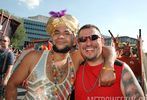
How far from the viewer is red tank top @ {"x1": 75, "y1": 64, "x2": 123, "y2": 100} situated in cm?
302

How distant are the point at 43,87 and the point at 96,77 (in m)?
0.58

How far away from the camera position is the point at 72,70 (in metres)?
3.46

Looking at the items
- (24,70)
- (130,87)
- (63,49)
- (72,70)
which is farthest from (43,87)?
(130,87)

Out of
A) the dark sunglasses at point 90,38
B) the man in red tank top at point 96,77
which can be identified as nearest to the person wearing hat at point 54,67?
the man in red tank top at point 96,77

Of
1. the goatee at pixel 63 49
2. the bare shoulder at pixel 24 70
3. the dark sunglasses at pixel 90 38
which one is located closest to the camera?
the dark sunglasses at pixel 90 38

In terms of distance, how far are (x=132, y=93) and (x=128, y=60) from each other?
9789 mm

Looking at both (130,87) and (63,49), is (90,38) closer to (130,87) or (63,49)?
(63,49)

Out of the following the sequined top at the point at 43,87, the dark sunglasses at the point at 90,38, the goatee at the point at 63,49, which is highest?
the dark sunglasses at the point at 90,38

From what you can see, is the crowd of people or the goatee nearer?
the crowd of people

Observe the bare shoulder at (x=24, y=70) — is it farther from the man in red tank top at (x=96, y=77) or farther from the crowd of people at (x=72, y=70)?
the man in red tank top at (x=96, y=77)

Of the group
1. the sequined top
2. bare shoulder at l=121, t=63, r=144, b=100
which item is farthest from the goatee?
bare shoulder at l=121, t=63, r=144, b=100

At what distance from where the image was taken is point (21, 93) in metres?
11.3

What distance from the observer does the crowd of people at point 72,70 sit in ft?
9.87

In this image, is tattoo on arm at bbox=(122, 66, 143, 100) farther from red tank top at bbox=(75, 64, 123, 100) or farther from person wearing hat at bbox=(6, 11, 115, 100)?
person wearing hat at bbox=(6, 11, 115, 100)
